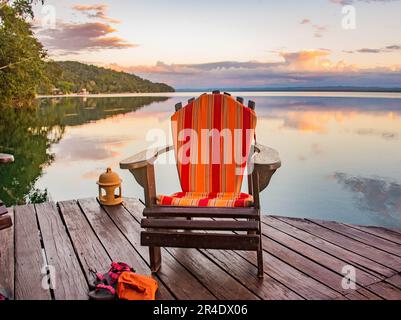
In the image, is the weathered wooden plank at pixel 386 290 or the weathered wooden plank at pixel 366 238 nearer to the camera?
the weathered wooden plank at pixel 386 290

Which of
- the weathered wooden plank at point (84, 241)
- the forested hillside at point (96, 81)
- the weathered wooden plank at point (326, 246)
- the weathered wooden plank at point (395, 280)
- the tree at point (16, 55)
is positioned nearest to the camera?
the weathered wooden plank at point (395, 280)

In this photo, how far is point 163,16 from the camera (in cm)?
691

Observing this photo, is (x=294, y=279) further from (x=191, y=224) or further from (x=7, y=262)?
(x=7, y=262)

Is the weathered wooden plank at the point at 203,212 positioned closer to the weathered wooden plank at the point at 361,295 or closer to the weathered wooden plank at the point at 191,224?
the weathered wooden plank at the point at 191,224

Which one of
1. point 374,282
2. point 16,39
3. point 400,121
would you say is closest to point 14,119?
point 16,39

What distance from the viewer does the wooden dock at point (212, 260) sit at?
7.16ft

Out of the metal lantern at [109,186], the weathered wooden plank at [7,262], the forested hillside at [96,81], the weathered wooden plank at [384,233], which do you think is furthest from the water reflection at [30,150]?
the weathered wooden plank at [384,233]

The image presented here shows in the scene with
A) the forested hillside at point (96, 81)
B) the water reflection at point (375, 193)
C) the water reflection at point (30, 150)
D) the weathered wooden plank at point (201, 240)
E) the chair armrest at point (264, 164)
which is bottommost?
the water reflection at point (375, 193)

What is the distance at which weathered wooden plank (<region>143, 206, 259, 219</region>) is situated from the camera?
2297mm

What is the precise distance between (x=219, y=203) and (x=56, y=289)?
103 cm

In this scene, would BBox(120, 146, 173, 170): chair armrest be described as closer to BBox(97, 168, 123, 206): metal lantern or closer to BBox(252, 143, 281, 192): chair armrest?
BBox(252, 143, 281, 192): chair armrest

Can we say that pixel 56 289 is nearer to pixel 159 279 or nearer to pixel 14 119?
pixel 159 279

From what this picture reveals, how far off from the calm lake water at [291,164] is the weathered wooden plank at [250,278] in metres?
1.27

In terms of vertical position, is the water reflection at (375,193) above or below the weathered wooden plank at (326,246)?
below
